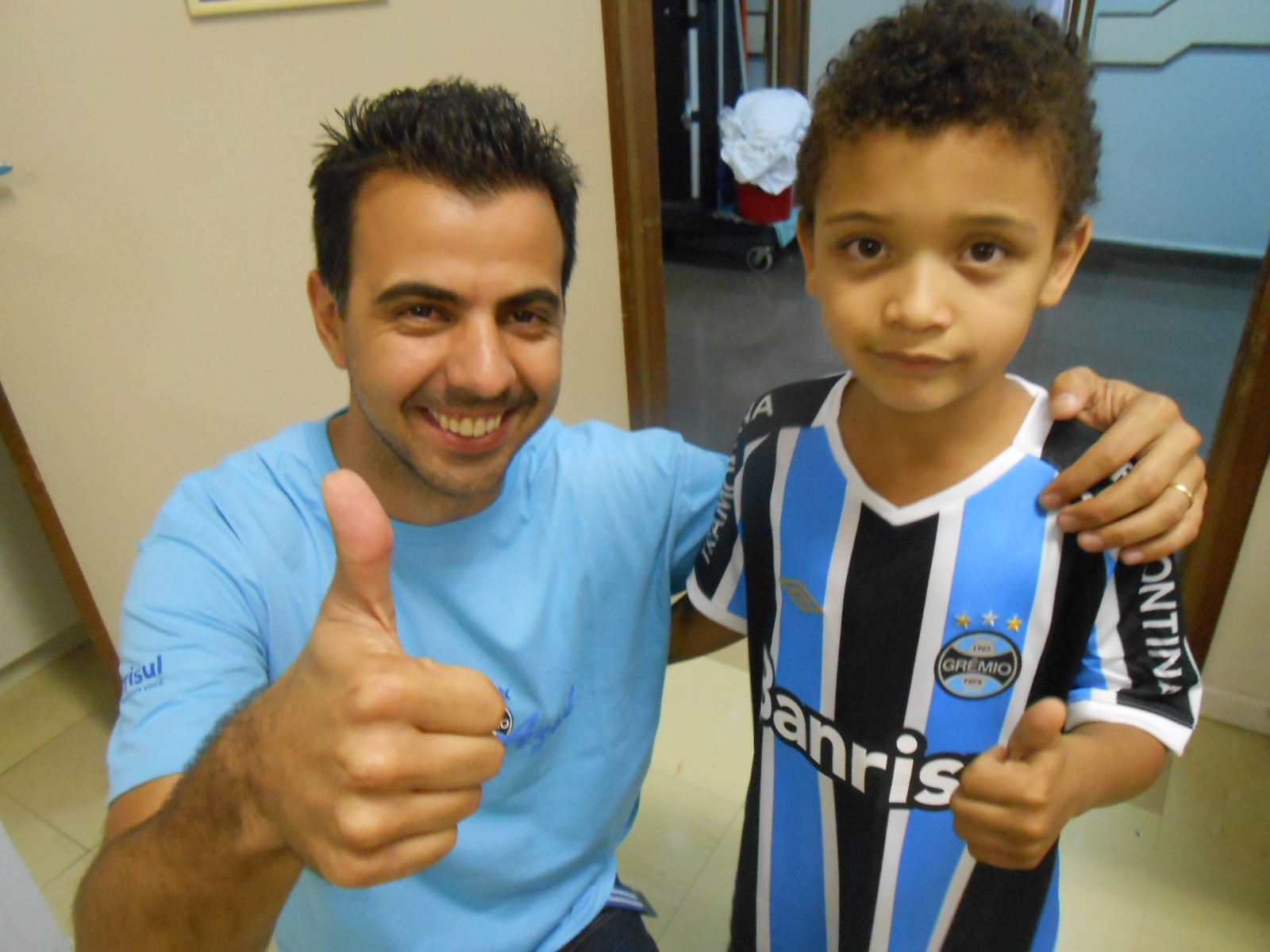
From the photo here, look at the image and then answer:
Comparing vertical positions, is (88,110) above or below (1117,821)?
above

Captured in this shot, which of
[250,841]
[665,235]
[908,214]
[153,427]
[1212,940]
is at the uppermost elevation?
[908,214]

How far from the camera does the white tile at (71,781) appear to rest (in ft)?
5.47

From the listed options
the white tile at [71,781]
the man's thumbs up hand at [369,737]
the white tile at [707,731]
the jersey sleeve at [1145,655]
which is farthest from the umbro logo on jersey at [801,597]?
the white tile at [71,781]

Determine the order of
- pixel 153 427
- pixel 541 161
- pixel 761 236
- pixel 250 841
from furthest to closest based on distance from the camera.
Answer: pixel 761 236
pixel 153 427
pixel 541 161
pixel 250 841

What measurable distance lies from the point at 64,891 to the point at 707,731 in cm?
127

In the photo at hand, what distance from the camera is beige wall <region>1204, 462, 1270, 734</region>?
1.58 metres

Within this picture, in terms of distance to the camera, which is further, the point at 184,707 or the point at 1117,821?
the point at 1117,821

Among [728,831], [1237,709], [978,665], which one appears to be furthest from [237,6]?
[1237,709]

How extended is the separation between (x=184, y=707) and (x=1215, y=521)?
174cm

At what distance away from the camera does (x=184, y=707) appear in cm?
74

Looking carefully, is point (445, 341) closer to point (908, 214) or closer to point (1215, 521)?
point (908, 214)

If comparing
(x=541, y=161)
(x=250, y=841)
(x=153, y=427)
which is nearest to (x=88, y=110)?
(x=153, y=427)

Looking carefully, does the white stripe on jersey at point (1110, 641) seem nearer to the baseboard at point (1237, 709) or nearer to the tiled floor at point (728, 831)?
the tiled floor at point (728, 831)

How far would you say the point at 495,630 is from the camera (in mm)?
878
